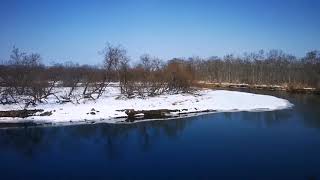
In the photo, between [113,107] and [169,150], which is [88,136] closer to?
[169,150]

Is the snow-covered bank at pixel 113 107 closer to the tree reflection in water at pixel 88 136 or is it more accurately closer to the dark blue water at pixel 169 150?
the tree reflection in water at pixel 88 136

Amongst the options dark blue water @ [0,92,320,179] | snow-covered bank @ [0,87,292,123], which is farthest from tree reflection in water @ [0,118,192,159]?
snow-covered bank @ [0,87,292,123]

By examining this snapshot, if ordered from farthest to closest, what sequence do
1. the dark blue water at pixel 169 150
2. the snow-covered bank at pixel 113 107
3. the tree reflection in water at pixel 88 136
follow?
1. the snow-covered bank at pixel 113 107
2. the tree reflection in water at pixel 88 136
3. the dark blue water at pixel 169 150


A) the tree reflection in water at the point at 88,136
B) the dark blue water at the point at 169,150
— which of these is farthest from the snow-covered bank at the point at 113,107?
the dark blue water at the point at 169,150

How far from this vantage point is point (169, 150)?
17078mm

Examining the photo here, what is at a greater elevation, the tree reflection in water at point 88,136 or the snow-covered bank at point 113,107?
the snow-covered bank at point 113,107

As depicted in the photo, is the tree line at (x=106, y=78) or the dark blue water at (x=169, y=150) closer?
the dark blue water at (x=169, y=150)

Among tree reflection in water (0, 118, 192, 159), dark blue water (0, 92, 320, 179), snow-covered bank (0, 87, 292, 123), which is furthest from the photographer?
snow-covered bank (0, 87, 292, 123)

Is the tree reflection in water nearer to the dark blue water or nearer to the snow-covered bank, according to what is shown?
the dark blue water

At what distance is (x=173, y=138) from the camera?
2019 centimetres

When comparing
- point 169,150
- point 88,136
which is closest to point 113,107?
point 88,136

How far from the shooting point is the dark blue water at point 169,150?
43.8 ft

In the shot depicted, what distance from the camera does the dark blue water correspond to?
13359mm

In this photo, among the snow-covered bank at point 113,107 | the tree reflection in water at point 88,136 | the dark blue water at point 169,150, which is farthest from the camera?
the snow-covered bank at point 113,107
